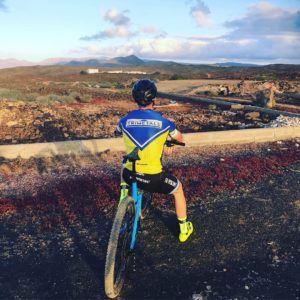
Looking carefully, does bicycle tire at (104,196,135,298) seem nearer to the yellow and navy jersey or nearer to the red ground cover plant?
the yellow and navy jersey

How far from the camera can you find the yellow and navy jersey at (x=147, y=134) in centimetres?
515

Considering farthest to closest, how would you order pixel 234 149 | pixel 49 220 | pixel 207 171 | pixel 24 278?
pixel 234 149 → pixel 207 171 → pixel 49 220 → pixel 24 278

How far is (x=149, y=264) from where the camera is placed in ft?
18.9

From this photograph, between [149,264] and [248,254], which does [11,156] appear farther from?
[248,254]

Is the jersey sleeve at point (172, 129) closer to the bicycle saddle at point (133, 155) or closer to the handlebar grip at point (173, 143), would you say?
the handlebar grip at point (173, 143)

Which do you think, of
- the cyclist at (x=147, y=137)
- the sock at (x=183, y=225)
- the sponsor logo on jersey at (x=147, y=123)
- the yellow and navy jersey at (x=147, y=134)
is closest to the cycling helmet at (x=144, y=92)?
the cyclist at (x=147, y=137)

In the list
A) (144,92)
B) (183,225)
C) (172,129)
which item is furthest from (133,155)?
A: (183,225)

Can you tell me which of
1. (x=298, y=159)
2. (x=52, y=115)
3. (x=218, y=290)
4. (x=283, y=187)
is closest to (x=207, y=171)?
(x=283, y=187)

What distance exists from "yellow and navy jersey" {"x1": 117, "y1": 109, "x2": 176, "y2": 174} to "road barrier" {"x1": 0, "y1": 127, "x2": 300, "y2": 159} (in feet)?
23.6

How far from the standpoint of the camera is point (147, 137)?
16.9 feet

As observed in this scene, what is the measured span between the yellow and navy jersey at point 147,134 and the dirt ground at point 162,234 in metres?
1.57

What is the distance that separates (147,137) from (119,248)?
4.81 feet

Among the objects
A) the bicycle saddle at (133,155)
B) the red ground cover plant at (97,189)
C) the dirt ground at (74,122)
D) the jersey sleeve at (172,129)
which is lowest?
the dirt ground at (74,122)

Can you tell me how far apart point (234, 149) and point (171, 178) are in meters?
8.18
